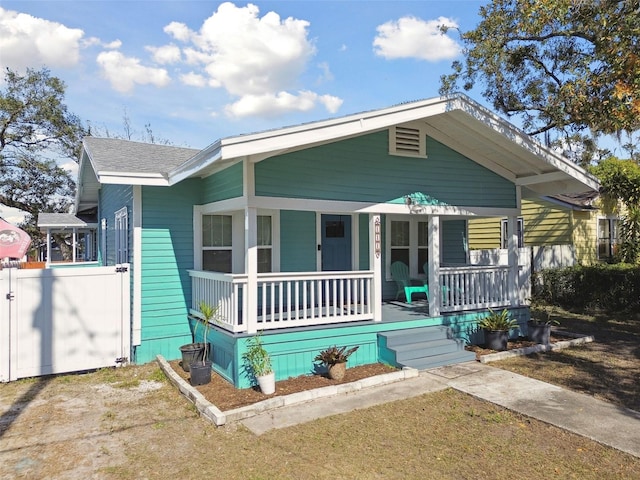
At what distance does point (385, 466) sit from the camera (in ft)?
12.9

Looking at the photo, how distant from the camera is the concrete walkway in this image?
15.1 ft

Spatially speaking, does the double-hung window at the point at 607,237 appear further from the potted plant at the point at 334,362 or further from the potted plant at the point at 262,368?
the potted plant at the point at 262,368

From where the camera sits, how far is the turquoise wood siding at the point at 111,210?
8.00m

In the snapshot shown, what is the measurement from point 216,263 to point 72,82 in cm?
2612

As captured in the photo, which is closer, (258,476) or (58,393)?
(258,476)

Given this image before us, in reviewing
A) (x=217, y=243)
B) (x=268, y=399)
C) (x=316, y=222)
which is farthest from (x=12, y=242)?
(x=268, y=399)

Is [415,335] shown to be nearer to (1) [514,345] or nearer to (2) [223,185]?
(1) [514,345]

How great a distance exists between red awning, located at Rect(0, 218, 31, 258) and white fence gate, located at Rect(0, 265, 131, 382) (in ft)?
19.4

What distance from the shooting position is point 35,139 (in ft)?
87.8

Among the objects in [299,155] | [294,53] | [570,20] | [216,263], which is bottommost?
[216,263]

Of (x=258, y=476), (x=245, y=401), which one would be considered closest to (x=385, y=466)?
(x=258, y=476)

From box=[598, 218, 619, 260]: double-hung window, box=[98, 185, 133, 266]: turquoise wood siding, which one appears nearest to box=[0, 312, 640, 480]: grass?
box=[98, 185, 133, 266]: turquoise wood siding

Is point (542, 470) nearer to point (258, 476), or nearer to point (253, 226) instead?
point (258, 476)

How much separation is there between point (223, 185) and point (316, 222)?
2.29m
